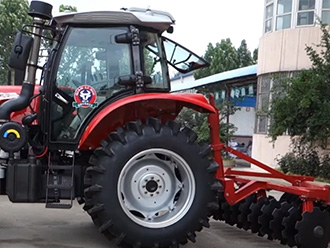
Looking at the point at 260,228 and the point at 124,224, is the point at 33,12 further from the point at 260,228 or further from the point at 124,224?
the point at 260,228

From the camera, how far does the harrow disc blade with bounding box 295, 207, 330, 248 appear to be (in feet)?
17.9

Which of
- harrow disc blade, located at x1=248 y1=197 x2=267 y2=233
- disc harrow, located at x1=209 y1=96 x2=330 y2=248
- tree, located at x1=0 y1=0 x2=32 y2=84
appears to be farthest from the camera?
tree, located at x1=0 y1=0 x2=32 y2=84

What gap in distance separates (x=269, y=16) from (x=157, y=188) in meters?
14.7

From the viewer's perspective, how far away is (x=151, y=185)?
527cm

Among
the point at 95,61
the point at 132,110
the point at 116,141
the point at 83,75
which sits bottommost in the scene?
the point at 116,141

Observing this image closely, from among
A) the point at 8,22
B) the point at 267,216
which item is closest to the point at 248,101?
the point at 8,22

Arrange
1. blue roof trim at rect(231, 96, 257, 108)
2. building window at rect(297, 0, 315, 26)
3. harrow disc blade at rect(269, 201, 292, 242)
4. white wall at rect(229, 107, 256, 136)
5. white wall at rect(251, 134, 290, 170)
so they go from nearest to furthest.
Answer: harrow disc blade at rect(269, 201, 292, 242)
white wall at rect(251, 134, 290, 170)
building window at rect(297, 0, 315, 26)
blue roof trim at rect(231, 96, 257, 108)
white wall at rect(229, 107, 256, 136)

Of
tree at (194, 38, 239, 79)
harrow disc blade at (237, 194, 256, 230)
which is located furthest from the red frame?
tree at (194, 38, 239, 79)

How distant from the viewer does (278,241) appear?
621 centimetres

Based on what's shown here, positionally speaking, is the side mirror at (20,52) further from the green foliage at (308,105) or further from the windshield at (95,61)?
the green foliage at (308,105)

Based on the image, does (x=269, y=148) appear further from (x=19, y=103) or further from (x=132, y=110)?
(x=19, y=103)

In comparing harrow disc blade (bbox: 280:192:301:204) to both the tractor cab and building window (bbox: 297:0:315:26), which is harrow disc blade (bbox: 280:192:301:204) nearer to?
the tractor cab

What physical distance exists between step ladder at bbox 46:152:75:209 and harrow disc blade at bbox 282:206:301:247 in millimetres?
2330

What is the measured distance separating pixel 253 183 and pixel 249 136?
2697cm
